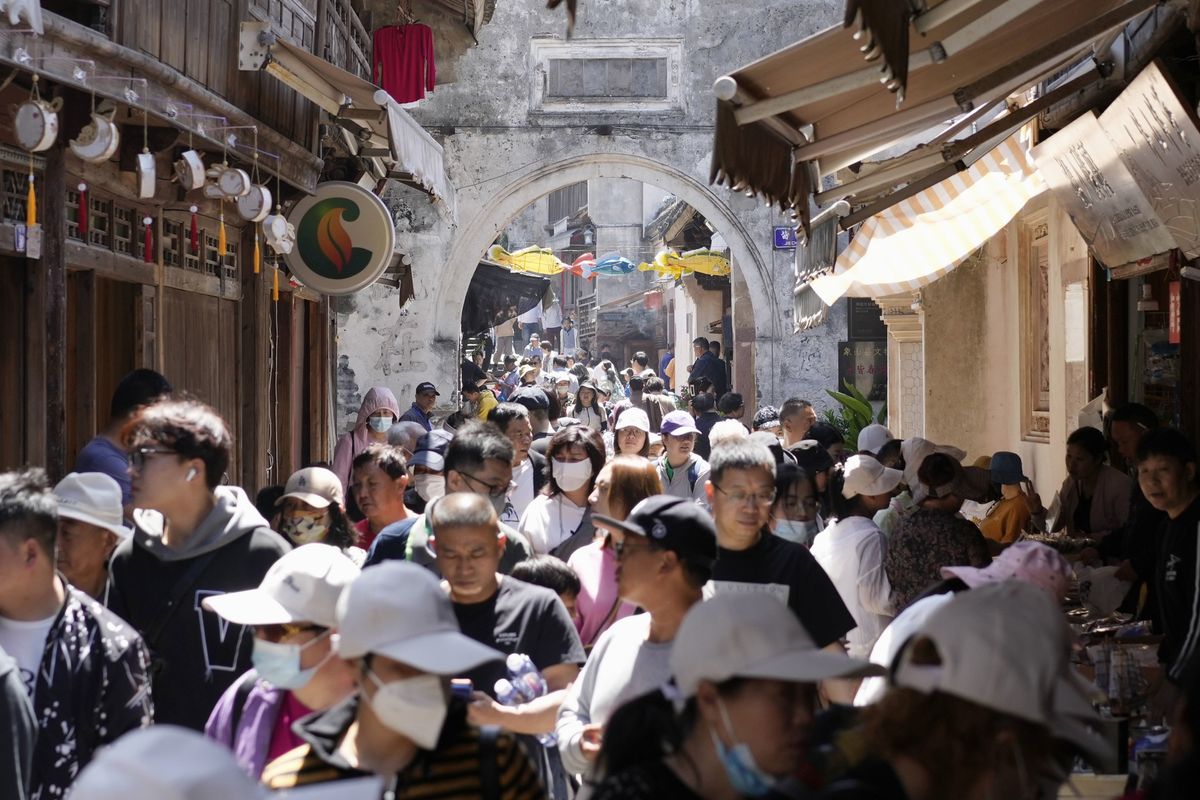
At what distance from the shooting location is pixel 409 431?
10.3 meters

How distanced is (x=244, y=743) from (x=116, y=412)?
8.31 ft

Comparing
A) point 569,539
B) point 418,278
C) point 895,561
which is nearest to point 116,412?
point 569,539

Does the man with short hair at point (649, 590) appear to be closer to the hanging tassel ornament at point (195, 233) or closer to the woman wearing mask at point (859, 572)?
the woman wearing mask at point (859, 572)

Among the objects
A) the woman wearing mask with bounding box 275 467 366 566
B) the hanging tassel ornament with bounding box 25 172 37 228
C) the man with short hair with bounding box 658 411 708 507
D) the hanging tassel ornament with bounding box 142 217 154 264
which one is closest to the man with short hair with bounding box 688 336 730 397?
the man with short hair with bounding box 658 411 708 507

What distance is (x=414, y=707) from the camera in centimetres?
291

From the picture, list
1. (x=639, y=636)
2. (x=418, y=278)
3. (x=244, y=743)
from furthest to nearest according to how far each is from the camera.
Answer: (x=418, y=278) → (x=639, y=636) → (x=244, y=743)

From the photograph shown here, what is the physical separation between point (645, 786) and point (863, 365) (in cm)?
2026

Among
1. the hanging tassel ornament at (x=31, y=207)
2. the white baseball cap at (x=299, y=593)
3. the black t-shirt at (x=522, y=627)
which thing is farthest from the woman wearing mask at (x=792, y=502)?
the hanging tassel ornament at (x=31, y=207)

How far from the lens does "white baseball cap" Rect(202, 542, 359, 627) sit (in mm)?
3666

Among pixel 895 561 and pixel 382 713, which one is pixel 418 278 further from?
pixel 382 713

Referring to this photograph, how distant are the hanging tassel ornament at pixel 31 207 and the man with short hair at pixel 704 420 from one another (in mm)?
7505

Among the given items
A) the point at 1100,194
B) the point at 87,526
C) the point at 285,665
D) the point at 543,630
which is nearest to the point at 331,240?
the point at 1100,194

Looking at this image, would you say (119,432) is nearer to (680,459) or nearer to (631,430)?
(680,459)

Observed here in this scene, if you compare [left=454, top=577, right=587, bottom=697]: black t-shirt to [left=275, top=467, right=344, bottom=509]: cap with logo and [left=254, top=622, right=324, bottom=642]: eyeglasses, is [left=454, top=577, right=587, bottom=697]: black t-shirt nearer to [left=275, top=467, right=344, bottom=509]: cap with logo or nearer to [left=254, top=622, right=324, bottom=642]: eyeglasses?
[left=254, top=622, right=324, bottom=642]: eyeglasses
